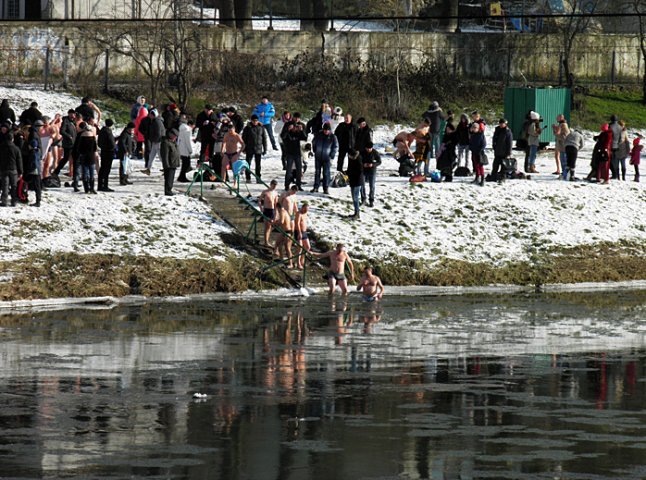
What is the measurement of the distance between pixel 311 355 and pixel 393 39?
1223 inches

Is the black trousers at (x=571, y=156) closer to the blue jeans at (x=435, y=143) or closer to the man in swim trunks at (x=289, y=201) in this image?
the blue jeans at (x=435, y=143)

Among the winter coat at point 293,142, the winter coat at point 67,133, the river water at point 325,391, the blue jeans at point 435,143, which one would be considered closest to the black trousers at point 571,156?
the blue jeans at point 435,143

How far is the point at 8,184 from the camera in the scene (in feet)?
102

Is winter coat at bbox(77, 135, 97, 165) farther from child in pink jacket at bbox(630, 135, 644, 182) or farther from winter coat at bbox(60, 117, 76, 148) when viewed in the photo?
child in pink jacket at bbox(630, 135, 644, 182)

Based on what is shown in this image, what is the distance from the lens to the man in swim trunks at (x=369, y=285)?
2964 centimetres

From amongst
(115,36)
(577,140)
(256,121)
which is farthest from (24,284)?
(115,36)

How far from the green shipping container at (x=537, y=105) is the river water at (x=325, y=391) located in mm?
15832

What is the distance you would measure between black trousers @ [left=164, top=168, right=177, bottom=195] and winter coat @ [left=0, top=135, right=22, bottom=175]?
3.81m

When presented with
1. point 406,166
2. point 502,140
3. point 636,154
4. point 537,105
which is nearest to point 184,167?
point 406,166

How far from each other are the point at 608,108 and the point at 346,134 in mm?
19244

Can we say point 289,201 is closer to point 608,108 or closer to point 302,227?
point 302,227

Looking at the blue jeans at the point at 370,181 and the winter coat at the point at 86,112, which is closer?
the blue jeans at the point at 370,181

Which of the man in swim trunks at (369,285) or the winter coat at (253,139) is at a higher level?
the winter coat at (253,139)

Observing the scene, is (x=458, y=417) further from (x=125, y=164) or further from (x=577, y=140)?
(x=577, y=140)
